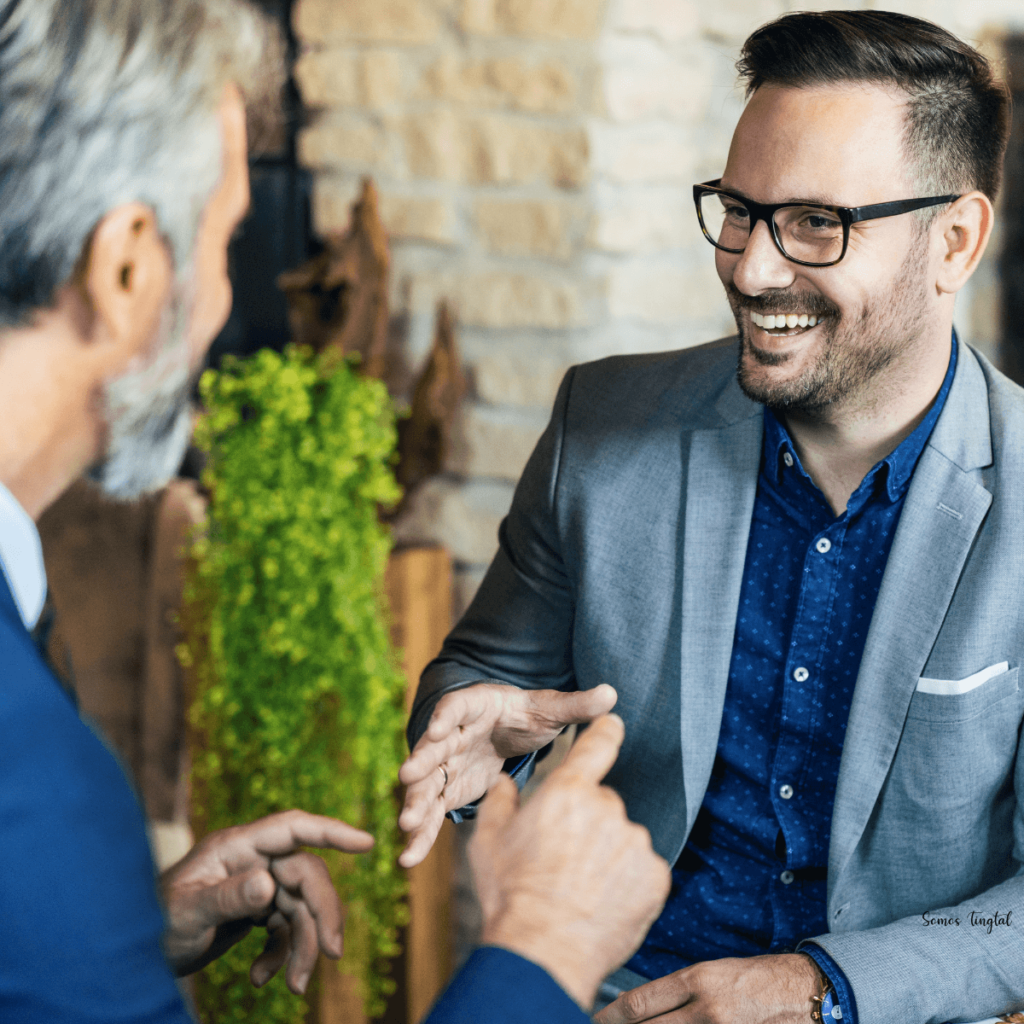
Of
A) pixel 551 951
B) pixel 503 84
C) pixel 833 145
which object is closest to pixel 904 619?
pixel 833 145

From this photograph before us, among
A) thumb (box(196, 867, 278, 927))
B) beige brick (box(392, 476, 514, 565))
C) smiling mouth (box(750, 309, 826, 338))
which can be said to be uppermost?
smiling mouth (box(750, 309, 826, 338))

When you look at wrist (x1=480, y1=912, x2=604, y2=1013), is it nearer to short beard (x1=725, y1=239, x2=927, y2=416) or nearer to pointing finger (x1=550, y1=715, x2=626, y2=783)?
pointing finger (x1=550, y1=715, x2=626, y2=783)

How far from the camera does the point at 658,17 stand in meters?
2.04

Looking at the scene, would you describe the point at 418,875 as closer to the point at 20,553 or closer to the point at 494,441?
the point at 494,441

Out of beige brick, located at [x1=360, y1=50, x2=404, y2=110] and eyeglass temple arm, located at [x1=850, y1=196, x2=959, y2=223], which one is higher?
beige brick, located at [x1=360, y1=50, x2=404, y2=110]

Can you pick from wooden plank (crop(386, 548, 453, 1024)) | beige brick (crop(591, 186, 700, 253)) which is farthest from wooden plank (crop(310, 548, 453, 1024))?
beige brick (crop(591, 186, 700, 253))

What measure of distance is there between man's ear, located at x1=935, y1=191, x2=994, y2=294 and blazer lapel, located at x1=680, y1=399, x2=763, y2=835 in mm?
289

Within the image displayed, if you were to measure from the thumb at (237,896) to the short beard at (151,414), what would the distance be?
42 centimetres

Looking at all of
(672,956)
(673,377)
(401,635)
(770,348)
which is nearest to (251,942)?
(401,635)

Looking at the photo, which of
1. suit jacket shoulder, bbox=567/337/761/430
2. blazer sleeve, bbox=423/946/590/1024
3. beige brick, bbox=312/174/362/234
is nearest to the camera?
blazer sleeve, bbox=423/946/590/1024

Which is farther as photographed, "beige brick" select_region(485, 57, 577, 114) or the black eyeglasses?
"beige brick" select_region(485, 57, 577, 114)

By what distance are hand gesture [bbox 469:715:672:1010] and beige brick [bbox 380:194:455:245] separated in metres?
1.39

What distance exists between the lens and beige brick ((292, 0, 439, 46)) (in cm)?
216

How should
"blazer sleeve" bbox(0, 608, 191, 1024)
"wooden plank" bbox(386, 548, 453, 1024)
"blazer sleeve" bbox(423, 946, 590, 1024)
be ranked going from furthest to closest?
"wooden plank" bbox(386, 548, 453, 1024) < "blazer sleeve" bbox(423, 946, 590, 1024) < "blazer sleeve" bbox(0, 608, 191, 1024)
